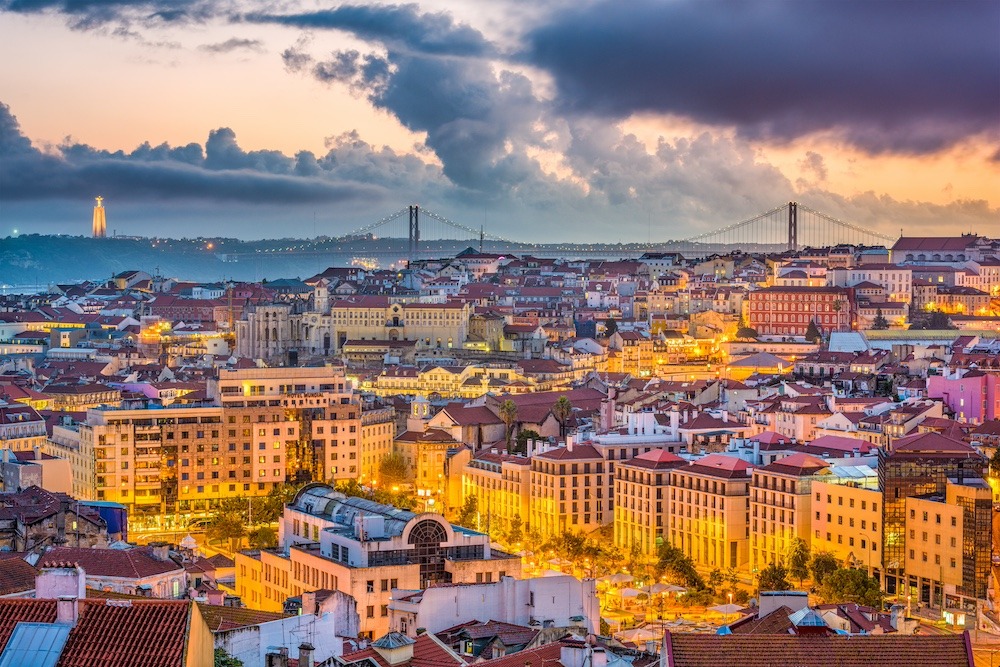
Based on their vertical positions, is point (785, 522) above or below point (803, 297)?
below

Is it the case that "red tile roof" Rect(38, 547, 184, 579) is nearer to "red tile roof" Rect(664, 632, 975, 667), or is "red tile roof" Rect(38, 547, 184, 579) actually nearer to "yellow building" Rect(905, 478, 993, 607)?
"red tile roof" Rect(664, 632, 975, 667)

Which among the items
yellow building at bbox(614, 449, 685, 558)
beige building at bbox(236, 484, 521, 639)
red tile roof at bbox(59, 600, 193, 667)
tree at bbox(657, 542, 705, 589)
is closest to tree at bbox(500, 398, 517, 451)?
yellow building at bbox(614, 449, 685, 558)

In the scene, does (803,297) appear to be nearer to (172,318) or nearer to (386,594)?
(172,318)

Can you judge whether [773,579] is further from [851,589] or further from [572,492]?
[572,492]

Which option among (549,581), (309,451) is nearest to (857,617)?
(549,581)

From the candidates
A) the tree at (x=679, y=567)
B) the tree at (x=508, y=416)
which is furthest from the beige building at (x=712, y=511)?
the tree at (x=508, y=416)

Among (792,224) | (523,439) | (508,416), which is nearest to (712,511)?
(523,439)
